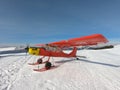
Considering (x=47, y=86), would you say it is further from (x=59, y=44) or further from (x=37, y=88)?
(x=59, y=44)

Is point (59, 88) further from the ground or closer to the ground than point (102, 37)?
closer to the ground

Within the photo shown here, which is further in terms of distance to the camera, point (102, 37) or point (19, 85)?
point (102, 37)

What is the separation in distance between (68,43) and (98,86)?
17.5 feet

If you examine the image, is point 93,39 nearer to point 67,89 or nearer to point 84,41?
point 84,41

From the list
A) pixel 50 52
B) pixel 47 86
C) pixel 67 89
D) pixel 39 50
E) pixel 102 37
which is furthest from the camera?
pixel 50 52

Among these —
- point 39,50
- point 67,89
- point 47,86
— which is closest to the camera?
point 67,89

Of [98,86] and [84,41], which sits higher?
[84,41]

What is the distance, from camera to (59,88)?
5047mm

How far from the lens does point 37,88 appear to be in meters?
5.08

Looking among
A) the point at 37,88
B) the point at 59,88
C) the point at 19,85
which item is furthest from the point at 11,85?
the point at 59,88

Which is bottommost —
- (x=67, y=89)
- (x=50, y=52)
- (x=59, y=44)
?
(x=67, y=89)

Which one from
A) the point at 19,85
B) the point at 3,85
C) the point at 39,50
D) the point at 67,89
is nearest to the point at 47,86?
the point at 67,89

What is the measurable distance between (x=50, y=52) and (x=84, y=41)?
3.15 metres

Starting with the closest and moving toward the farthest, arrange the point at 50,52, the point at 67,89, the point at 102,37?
the point at 67,89
the point at 102,37
the point at 50,52
